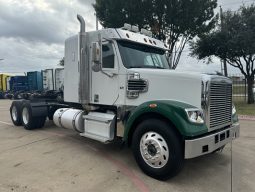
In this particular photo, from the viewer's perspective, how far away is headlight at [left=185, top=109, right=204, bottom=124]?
443 centimetres

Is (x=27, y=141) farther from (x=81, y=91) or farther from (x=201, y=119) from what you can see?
(x=201, y=119)

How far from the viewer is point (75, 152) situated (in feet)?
20.8

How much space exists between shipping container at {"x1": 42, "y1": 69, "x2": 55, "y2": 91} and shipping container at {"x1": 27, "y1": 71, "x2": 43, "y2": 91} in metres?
0.43

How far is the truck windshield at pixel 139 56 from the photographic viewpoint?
5855mm

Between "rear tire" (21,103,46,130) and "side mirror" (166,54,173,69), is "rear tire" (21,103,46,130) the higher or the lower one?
the lower one

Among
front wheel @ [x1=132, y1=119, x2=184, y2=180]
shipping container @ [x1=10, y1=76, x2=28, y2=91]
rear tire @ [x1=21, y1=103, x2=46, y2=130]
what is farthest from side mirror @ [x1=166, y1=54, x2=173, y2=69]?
shipping container @ [x1=10, y1=76, x2=28, y2=91]

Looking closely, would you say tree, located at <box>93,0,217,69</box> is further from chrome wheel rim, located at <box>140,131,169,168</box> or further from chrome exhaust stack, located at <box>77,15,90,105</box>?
chrome wheel rim, located at <box>140,131,169,168</box>

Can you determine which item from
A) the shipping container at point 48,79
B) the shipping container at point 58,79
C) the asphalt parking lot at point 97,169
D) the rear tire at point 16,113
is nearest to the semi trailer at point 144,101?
the asphalt parking lot at point 97,169

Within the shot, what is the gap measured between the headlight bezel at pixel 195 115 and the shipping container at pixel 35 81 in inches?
338

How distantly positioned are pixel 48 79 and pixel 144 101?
672cm

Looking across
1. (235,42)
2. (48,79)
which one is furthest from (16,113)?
(235,42)

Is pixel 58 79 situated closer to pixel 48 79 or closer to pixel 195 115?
pixel 48 79

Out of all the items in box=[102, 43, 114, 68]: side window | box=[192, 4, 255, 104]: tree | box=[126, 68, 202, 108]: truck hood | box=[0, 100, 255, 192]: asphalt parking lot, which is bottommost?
box=[0, 100, 255, 192]: asphalt parking lot

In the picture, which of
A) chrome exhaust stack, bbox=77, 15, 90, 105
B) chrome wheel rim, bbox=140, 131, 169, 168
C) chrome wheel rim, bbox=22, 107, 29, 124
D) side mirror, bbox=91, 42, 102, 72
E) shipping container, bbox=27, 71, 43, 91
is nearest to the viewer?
chrome wheel rim, bbox=140, 131, 169, 168
